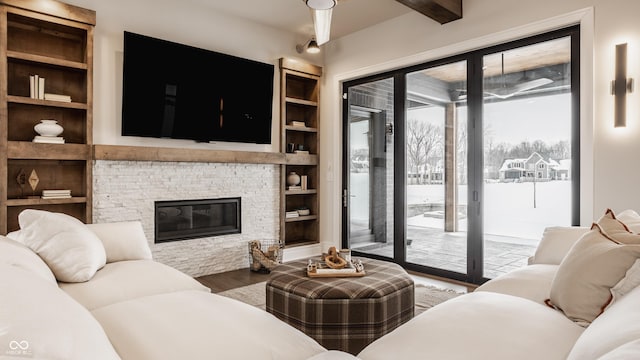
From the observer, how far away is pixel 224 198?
15.1 ft

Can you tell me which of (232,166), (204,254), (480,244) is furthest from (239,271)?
(480,244)

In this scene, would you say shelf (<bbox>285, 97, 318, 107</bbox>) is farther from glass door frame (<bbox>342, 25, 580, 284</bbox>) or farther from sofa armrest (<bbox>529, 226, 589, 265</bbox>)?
sofa armrest (<bbox>529, 226, 589, 265</bbox>)

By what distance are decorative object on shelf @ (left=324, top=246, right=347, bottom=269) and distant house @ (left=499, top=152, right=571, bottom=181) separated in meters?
2.03

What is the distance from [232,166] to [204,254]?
1046 mm

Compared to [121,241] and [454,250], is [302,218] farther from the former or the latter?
[121,241]

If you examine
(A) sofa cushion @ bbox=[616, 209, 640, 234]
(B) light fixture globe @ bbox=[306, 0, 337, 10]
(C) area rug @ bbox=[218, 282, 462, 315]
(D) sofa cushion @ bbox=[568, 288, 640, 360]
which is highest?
(B) light fixture globe @ bbox=[306, 0, 337, 10]

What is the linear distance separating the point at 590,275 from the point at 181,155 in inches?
144

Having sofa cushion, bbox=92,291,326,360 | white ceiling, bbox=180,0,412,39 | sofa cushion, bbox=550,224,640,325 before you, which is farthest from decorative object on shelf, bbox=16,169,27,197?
sofa cushion, bbox=550,224,640,325

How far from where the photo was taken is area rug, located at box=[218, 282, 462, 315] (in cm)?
330

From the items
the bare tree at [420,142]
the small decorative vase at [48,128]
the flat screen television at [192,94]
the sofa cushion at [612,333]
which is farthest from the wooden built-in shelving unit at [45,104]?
the sofa cushion at [612,333]

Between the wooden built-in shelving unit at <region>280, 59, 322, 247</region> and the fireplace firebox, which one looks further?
the wooden built-in shelving unit at <region>280, 59, 322, 247</region>

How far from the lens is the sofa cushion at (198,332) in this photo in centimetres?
124

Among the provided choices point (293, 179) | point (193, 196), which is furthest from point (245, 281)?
point (293, 179)

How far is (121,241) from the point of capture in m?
2.64
